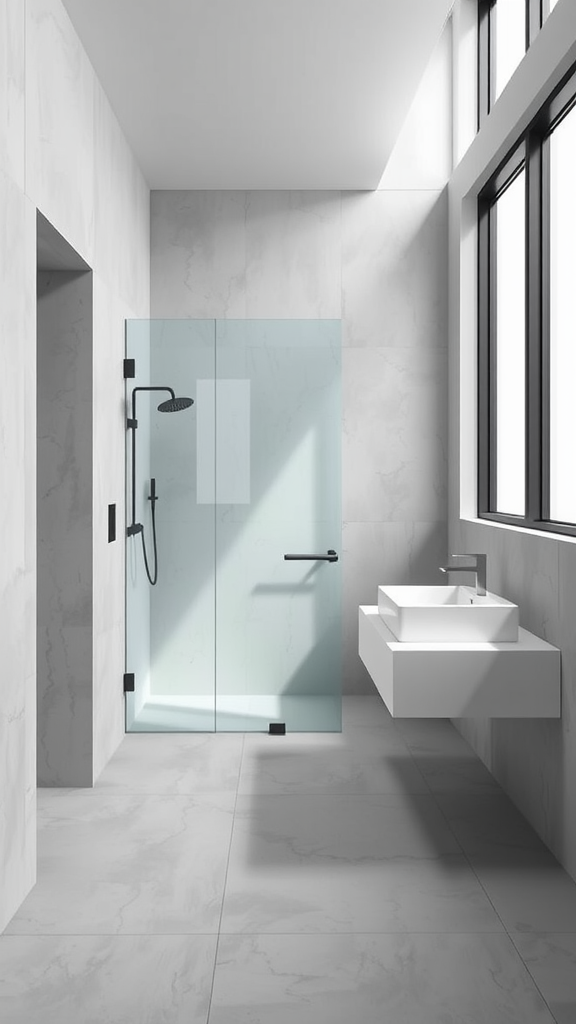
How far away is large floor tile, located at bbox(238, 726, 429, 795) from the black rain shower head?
153cm

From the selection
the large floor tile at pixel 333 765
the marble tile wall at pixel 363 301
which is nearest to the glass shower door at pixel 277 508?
the large floor tile at pixel 333 765

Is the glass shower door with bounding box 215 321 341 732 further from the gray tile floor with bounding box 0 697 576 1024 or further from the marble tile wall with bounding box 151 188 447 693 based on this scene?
the marble tile wall with bounding box 151 188 447 693

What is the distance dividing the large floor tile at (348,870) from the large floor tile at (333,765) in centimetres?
11

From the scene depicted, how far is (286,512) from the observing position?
13.0ft

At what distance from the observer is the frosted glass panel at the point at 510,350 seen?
3.74 meters

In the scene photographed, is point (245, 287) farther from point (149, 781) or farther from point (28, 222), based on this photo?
point (149, 781)

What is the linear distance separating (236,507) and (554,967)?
2317mm

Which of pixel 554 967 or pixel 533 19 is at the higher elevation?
pixel 533 19

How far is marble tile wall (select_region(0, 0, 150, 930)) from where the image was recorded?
2.30m

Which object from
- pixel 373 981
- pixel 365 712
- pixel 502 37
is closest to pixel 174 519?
pixel 365 712

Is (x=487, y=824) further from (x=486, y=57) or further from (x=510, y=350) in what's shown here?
(x=486, y=57)

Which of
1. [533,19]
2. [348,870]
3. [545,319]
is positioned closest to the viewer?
[348,870]

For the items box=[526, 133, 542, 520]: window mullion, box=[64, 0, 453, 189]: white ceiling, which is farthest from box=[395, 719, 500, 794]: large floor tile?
box=[64, 0, 453, 189]: white ceiling

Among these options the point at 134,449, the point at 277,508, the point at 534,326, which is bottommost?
the point at 277,508
